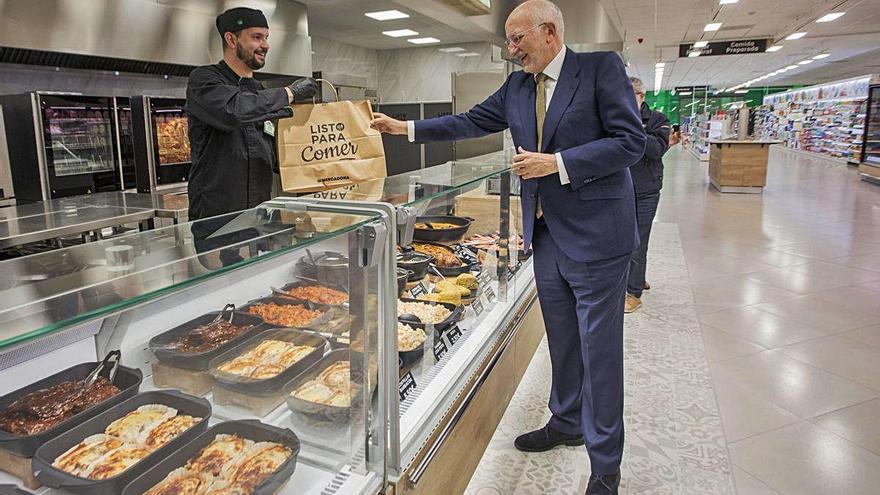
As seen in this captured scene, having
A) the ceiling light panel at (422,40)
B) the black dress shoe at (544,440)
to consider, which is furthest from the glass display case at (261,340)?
the ceiling light panel at (422,40)

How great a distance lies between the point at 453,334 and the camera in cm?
246

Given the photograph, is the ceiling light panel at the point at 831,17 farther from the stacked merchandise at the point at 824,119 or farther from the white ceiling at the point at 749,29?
the stacked merchandise at the point at 824,119

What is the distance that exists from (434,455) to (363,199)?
34.8 inches

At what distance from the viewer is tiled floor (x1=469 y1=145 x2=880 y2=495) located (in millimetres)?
2650

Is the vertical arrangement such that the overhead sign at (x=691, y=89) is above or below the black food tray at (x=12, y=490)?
above

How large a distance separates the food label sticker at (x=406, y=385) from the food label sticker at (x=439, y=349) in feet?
0.87

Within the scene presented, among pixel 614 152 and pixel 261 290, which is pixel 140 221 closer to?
pixel 261 290

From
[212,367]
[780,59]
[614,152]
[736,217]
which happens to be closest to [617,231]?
[614,152]

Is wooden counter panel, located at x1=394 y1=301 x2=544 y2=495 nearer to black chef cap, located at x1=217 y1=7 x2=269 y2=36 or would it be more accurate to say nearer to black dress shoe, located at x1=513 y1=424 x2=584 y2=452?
black dress shoe, located at x1=513 y1=424 x2=584 y2=452

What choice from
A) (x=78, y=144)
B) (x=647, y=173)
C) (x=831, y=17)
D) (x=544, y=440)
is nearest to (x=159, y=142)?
(x=78, y=144)

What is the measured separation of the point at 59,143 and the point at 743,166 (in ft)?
41.7

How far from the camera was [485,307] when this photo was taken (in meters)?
2.94

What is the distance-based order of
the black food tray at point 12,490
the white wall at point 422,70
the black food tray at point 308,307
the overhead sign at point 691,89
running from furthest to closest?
the overhead sign at point 691,89 < the white wall at point 422,70 < the black food tray at point 308,307 < the black food tray at point 12,490

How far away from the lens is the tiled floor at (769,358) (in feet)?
8.70
